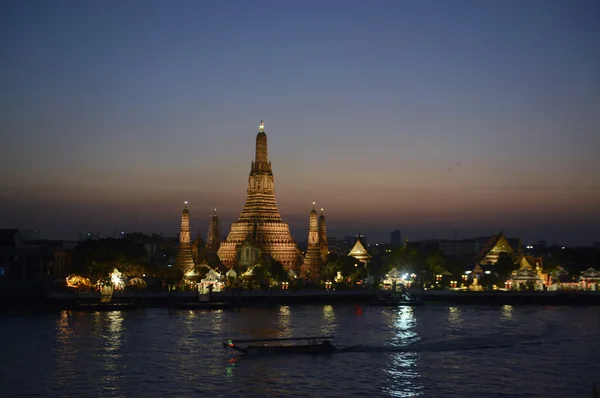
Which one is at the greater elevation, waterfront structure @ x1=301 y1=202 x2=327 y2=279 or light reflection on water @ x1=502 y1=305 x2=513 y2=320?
waterfront structure @ x1=301 y1=202 x2=327 y2=279

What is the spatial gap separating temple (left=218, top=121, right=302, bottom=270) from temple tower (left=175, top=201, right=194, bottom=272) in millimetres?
7155

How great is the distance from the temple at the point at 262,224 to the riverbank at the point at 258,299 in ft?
53.8

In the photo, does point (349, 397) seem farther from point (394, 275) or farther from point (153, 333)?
point (394, 275)

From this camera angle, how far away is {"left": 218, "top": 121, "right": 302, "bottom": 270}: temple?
9612cm

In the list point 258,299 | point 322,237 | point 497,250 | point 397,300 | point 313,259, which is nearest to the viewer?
point 258,299

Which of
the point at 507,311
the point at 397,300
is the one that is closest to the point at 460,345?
the point at 507,311

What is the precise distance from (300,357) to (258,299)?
33.1 metres

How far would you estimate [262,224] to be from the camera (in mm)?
97812

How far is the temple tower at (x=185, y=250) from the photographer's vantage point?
88.5m

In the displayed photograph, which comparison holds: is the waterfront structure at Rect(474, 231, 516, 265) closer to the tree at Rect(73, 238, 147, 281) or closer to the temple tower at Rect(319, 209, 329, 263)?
the temple tower at Rect(319, 209, 329, 263)

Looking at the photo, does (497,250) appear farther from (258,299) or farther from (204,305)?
(204,305)

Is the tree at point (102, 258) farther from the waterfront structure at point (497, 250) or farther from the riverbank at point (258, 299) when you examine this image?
the waterfront structure at point (497, 250)

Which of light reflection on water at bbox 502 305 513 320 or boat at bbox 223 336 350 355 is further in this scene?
light reflection on water at bbox 502 305 513 320

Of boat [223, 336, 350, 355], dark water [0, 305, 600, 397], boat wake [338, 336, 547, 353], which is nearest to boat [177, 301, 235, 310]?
dark water [0, 305, 600, 397]
